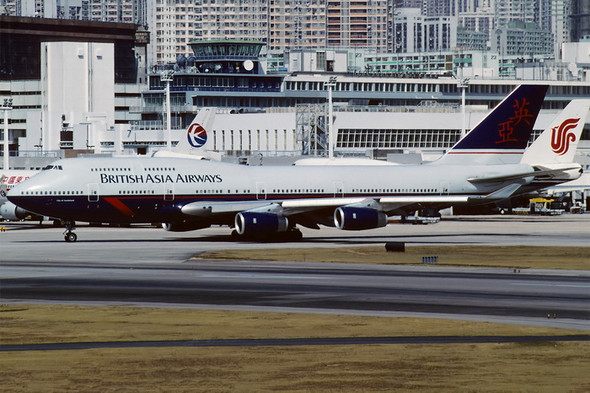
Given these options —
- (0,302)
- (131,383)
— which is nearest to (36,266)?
(0,302)

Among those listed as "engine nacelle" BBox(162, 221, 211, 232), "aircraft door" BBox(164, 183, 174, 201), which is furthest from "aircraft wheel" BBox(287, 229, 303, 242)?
"aircraft door" BBox(164, 183, 174, 201)

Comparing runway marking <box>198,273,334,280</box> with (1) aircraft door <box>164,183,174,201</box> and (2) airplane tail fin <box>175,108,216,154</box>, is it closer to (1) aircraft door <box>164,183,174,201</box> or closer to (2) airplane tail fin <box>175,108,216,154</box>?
(1) aircraft door <box>164,183,174,201</box>

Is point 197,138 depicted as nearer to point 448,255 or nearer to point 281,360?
point 448,255

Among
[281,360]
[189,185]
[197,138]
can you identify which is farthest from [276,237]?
[197,138]

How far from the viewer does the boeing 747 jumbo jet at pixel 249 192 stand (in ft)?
216

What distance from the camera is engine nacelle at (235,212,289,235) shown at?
214 feet

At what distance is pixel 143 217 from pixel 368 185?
14265 mm

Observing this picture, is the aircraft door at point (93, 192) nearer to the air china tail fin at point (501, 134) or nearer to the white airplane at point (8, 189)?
the white airplane at point (8, 189)

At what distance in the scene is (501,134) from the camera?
254 feet

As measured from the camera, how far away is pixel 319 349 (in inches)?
1141

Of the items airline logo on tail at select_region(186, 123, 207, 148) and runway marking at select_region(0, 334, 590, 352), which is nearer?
runway marking at select_region(0, 334, 590, 352)

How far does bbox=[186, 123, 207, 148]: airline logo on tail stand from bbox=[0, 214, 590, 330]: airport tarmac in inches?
2144

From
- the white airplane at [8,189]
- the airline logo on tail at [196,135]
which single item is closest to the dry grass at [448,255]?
the white airplane at [8,189]

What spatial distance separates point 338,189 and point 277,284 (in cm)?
2835
